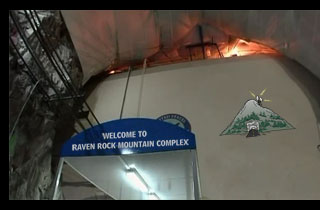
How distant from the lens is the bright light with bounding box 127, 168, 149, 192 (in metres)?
2.35

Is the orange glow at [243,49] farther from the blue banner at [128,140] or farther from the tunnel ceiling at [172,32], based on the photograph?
the blue banner at [128,140]

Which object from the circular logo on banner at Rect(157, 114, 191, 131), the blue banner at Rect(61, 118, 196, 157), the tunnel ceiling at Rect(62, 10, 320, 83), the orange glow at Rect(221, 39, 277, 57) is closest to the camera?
the blue banner at Rect(61, 118, 196, 157)

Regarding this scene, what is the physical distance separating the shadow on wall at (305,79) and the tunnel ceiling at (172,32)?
0.15m

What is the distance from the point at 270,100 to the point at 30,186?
7.77ft

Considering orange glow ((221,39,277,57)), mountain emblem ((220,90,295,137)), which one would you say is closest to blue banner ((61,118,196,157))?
mountain emblem ((220,90,295,137))

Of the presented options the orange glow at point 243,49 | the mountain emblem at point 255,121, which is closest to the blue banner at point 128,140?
the mountain emblem at point 255,121

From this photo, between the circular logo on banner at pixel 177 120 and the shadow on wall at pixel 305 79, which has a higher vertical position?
the shadow on wall at pixel 305 79

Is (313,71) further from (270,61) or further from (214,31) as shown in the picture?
(214,31)

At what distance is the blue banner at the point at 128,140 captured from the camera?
1835 mm

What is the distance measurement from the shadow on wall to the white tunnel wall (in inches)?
1.7

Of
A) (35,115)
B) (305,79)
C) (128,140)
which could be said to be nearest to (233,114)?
(305,79)

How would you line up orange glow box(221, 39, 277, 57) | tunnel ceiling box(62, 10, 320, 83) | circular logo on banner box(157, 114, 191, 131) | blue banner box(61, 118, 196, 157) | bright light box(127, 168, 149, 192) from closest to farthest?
blue banner box(61, 118, 196, 157) < bright light box(127, 168, 149, 192) < tunnel ceiling box(62, 10, 320, 83) < circular logo on banner box(157, 114, 191, 131) < orange glow box(221, 39, 277, 57)

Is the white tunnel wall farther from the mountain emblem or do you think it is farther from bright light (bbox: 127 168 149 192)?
bright light (bbox: 127 168 149 192)
